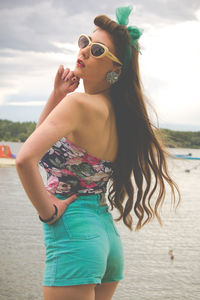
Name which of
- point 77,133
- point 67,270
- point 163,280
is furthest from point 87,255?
point 163,280

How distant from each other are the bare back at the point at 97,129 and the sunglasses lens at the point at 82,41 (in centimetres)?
27

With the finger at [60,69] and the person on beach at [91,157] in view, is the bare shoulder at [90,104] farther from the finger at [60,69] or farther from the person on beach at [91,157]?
the finger at [60,69]

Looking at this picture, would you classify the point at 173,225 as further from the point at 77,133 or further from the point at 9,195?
the point at 77,133

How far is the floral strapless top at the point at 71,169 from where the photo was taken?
1.76 meters

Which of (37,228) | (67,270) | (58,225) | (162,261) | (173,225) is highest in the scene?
(58,225)

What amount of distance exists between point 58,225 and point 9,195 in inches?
322

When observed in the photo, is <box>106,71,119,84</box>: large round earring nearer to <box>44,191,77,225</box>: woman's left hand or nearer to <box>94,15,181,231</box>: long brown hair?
<box>94,15,181,231</box>: long brown hair

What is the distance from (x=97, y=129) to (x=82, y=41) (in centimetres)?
50

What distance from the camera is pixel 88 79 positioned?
1.94 m

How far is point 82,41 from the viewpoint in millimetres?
1985

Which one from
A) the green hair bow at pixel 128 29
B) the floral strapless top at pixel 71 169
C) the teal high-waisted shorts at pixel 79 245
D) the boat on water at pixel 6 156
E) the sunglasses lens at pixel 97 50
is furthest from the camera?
the boat on water at pixel 6 156

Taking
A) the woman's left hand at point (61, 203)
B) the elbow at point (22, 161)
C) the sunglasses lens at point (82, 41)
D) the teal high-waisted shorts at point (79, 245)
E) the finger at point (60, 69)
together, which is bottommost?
the teal high-waisted shorts at point (79, 245)

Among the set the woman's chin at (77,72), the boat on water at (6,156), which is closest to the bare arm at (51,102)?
the woman's chin at (77,72)

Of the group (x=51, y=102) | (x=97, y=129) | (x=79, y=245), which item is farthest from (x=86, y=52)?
(x=79, y=245)
